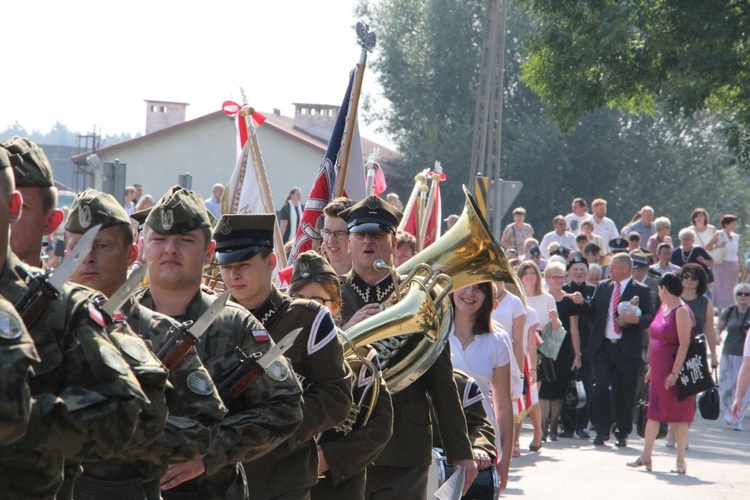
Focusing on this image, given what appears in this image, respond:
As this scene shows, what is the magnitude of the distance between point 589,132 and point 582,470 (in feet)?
133

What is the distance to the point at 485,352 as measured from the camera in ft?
24.8

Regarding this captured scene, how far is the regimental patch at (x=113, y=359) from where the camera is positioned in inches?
106

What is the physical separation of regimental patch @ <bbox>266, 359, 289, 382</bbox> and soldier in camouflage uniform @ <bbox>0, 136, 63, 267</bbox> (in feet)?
2.89

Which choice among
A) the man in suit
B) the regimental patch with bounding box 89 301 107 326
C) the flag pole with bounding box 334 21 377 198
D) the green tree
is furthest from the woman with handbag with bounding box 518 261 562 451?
the regimental patch with bounding box 89 301 107 326

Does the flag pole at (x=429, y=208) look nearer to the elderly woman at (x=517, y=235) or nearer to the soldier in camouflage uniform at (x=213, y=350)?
the soldier in camouflage uniform at (x=213, y=350)

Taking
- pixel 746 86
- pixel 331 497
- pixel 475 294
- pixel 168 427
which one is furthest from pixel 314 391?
pixel 746 86

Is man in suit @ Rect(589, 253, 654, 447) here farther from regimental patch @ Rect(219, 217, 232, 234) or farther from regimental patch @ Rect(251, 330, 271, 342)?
regimental patch @ Rect(251, 330, 271, 342)

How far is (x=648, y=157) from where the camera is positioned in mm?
51000

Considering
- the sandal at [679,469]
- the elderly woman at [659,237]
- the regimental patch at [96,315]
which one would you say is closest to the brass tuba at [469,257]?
the regimental patch at [96,315]

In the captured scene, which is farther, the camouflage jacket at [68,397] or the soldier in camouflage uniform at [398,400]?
the soldier in camouflage uniform at [398,400]

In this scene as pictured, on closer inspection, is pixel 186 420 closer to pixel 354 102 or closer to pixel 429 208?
pixel 354 102

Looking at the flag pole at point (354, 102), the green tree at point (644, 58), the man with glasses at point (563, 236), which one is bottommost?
the man with glasses at point (563, 236)

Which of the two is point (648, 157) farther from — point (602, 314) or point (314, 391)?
point (314, 391)

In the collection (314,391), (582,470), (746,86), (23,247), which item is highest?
(746,86)
